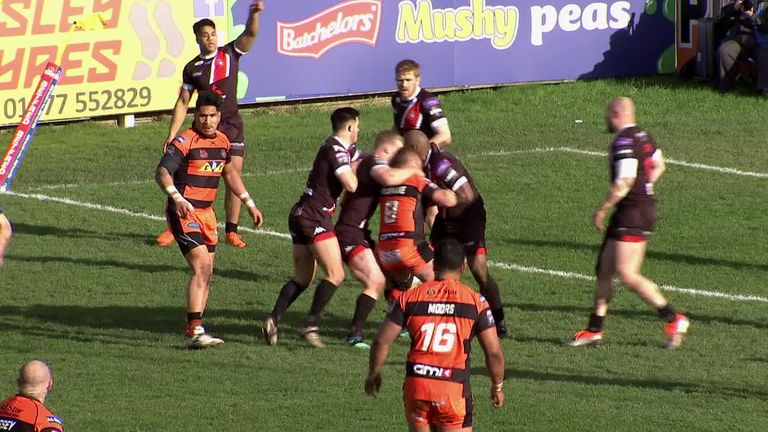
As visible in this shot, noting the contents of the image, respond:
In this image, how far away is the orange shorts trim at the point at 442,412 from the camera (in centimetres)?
832

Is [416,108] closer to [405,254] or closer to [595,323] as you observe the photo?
[405,254]

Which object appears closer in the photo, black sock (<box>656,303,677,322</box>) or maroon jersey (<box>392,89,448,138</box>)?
black sock (<box>656,303,677,322</box>)

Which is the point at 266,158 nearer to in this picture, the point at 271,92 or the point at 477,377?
the point at 271,92

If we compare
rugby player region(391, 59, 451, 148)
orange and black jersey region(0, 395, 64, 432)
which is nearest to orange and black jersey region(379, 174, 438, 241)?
rugby player region(391, 59, 451, 148)

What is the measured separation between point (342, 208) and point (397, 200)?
25.3 inches

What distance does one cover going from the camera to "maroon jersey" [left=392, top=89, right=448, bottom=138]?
13.4 meters

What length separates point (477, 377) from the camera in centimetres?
1151

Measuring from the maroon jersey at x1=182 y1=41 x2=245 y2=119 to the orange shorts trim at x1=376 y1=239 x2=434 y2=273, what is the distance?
173 inches

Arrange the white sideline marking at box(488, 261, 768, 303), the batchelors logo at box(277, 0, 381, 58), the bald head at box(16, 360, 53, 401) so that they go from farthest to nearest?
the batchelors logo at box(277, 0, 381, 58), the white sideline marking at box(488, 261, 768, 303), the bald head at box(16, 360, 53, 401)

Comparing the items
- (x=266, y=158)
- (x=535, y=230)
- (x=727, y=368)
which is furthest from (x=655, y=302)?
(x=266, y=158)

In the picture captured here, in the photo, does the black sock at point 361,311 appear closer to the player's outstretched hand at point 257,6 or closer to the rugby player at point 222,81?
the rugby player at point 222,81

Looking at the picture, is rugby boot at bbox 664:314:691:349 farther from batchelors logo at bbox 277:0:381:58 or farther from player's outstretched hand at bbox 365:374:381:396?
batchelors logo at bbox 277:0:381:58

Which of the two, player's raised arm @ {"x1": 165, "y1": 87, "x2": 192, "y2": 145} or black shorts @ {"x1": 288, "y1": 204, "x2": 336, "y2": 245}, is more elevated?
player's raised arm @ {"x1": 165, "y1": 87, "x2": 192, "y2": 145}

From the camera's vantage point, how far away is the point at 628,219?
12391 millimetres
